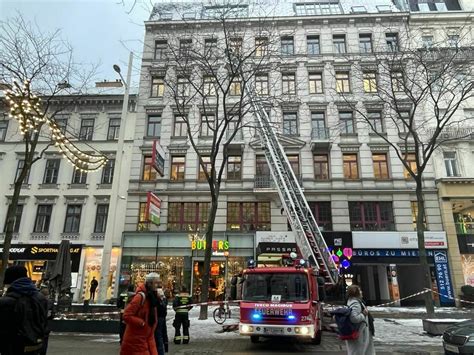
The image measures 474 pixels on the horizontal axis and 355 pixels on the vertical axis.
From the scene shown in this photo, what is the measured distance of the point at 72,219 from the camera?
24953 millimetres

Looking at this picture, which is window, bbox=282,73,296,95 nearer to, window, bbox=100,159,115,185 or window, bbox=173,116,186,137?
window, bbox=173,116,186,137

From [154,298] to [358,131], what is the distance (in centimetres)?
2242

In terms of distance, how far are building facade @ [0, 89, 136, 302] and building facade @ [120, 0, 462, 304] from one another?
7.51 feet

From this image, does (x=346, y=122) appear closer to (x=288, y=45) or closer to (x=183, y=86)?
(x=288, y=45)

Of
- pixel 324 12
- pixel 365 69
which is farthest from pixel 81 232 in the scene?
pixel 324 12

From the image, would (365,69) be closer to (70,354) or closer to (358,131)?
(358,131)

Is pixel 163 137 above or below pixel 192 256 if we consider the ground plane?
above

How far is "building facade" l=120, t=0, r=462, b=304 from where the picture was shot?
22781mm

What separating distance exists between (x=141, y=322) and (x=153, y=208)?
1718 cm

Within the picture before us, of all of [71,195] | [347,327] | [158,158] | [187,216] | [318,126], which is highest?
[318,126]

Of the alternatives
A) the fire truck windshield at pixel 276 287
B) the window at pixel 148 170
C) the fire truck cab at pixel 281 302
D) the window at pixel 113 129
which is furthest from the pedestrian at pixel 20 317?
the window at pixel 113 129

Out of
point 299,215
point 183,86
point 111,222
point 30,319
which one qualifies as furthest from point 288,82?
point 30,319

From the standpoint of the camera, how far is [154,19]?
95.9 ft

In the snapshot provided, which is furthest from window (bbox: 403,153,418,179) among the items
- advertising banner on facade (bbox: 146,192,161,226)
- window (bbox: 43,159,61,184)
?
Answer: window (bbox: 43,159,61,184)
